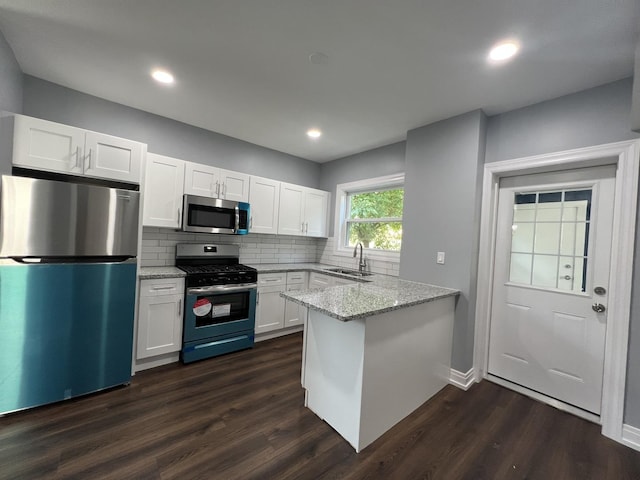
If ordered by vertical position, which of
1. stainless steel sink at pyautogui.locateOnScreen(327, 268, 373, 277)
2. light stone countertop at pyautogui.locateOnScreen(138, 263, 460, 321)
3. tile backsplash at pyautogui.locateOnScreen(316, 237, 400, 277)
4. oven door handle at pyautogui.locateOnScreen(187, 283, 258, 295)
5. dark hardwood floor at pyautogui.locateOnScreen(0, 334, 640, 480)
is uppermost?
tile backsplash at pyautogui.locateOnScreen(316, 237, 400, 277)

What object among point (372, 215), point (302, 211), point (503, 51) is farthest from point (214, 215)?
point (503, 51)

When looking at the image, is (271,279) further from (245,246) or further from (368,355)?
(368,355)

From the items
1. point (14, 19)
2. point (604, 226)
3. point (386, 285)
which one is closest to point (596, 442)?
point (604, 226)

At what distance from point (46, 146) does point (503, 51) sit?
330 cm

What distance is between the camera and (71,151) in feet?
6.91

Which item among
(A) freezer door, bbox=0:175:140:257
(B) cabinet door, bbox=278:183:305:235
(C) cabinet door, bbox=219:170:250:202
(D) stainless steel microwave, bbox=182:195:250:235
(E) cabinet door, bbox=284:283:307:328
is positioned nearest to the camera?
(A) freezer door, bbox=0:175:140:257

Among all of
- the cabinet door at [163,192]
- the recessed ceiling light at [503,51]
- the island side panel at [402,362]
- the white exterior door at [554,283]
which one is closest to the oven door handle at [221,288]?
the cabinet door at [163,192]

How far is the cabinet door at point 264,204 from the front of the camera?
356cm

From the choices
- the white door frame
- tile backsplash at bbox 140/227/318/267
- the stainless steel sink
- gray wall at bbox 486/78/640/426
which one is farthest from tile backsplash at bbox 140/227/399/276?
the white door frame

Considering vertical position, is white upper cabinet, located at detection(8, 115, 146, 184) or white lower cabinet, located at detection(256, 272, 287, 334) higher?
white upper cabinet, located at detection(8, 115, 146, 184)

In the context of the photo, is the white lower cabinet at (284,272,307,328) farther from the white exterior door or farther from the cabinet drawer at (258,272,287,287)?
the white exterior door

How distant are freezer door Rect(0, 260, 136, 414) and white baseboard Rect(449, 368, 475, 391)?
9.59 ft

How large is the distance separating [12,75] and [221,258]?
92.9 inches

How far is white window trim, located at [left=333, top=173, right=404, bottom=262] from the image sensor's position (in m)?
3.55
